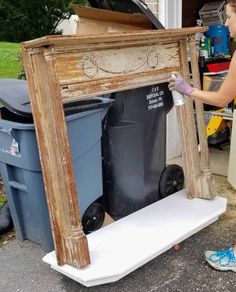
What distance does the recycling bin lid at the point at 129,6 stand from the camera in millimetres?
3033

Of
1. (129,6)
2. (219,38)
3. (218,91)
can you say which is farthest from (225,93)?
(219,38)

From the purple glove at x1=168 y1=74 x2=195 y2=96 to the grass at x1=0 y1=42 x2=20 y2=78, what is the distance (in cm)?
735

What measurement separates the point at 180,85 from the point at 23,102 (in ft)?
3.56

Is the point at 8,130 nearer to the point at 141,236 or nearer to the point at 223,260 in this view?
the point at 141,236

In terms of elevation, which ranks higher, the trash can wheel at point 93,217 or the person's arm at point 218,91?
the person's arm at point 218,91

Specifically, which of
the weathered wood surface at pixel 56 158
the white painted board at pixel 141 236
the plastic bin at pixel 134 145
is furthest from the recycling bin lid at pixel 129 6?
the white painted board at pixel 141 236

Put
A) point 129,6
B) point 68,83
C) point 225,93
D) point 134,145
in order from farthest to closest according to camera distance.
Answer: point 134,145 → point 129,6 → point 225,93 → point 68,83

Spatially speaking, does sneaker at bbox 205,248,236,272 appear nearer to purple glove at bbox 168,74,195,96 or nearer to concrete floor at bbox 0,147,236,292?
concrete floor at bbox 0,147,236,292

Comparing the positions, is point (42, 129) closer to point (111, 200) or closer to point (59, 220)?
point (59, 220)

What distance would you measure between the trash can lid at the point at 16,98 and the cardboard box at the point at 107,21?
2.22 ft

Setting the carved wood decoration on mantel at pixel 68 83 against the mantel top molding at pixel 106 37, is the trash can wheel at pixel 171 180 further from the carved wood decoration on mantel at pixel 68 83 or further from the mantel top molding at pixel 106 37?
the mantel top molding at pixel 106 37

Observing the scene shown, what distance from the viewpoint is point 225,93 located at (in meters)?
2.74

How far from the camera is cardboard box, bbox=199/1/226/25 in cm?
569

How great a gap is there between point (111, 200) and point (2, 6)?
15.8 meters
